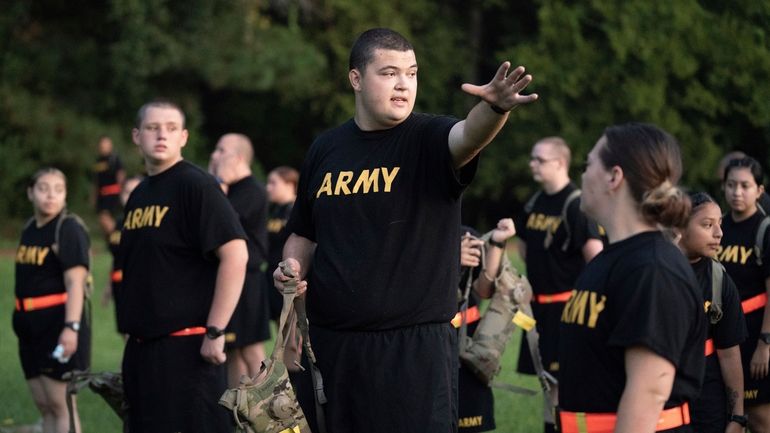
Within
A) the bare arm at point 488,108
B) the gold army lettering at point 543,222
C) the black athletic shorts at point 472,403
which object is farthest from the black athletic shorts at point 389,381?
the gold army lettering at point 543,222

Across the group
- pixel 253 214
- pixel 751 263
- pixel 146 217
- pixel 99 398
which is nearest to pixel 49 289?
pixel 253 214

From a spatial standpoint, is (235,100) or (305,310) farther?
(235,100)

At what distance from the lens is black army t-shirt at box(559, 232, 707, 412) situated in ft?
12.8

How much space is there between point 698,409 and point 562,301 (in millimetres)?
3607

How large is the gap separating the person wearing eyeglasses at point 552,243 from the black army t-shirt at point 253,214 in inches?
90.3

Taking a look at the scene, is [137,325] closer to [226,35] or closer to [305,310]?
[305,310]

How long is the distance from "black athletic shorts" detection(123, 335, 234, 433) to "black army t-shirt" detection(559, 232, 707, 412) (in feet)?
8.89

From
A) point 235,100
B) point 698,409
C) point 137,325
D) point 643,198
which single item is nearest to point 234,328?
point 137,325

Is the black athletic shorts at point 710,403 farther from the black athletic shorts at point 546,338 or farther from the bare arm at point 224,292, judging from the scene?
the black athletic shorts at point 546,338

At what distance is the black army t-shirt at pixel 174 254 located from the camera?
641 cm

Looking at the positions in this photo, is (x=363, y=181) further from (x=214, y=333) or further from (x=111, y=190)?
(x=111, y=190)

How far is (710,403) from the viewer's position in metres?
6.25

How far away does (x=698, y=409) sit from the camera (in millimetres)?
6223

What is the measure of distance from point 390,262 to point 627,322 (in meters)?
1.32
